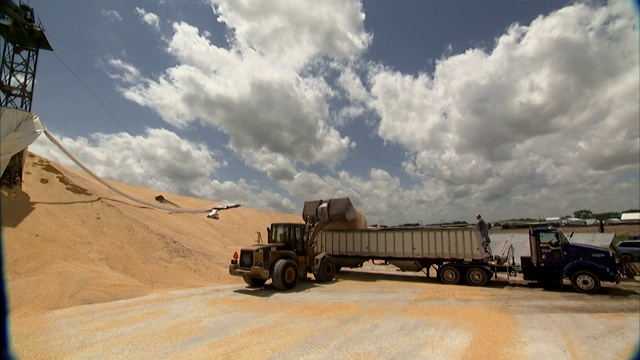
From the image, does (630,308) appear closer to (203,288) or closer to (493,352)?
(493,352)

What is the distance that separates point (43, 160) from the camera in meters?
22.8

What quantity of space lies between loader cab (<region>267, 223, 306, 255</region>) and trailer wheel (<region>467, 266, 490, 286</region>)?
826 cm

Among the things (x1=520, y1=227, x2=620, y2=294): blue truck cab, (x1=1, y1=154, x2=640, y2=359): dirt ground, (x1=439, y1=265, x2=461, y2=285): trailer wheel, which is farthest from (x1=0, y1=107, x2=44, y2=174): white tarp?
(x1=520, y1=227, x2=620, y2=294): blue truck cab

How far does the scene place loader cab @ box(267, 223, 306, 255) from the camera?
17.4 metres

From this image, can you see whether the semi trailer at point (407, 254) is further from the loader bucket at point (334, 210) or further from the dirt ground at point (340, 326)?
the dirt ground at point (340, 326)

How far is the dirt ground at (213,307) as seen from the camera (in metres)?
7.85

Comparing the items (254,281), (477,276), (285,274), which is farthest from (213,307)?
(477,276)

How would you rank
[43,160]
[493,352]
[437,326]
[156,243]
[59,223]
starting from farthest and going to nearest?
1. [43,160]
2. [156,243]
3. [59,223]
4. [437,326]
5. [493,352]

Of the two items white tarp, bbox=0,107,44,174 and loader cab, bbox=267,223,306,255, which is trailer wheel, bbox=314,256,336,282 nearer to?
loader cab, bbox=267,223,306,255

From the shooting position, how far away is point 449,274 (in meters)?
18.0

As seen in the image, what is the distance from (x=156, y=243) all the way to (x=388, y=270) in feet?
48.3

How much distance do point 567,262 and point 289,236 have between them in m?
12.5

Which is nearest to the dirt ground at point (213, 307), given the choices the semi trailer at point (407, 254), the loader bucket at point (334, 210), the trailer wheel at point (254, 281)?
the trailer wheel at point (254, 281)

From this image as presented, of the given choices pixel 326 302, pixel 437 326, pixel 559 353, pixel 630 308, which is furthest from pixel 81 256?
pixel 630 308
